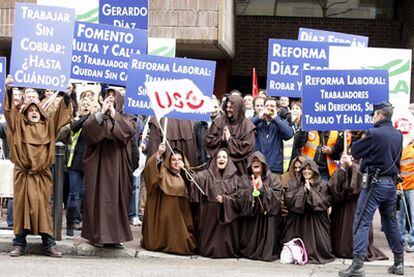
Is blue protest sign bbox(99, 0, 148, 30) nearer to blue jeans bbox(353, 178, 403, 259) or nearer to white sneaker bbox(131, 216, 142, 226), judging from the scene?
white sneaker bbox(131, 216, 142, 226)

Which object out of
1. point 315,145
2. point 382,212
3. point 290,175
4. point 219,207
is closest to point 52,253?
point 219,207

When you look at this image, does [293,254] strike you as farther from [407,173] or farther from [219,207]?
[407,173]

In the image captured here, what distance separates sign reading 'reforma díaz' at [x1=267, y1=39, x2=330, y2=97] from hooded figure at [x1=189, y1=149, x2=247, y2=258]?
1441 millimetres

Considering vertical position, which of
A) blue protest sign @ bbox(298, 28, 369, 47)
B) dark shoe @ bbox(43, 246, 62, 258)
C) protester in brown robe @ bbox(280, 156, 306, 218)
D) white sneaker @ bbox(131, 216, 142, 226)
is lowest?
dark shoe @ bbox(43, 246, 62, 258)

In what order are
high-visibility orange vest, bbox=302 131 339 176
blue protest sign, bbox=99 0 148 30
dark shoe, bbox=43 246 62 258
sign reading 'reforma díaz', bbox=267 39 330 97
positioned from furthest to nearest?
blue protest sign, bbox=99 0 148 30
sign reading 'reforma díaz', bbox=267 39 330 97
high-visibility orange vest, bbox=302 131 339 176
dark shoe, bbox=43 246 62 258

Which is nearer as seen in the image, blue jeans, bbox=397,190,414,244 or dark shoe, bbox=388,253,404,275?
dark shoe, bbox=388,253,404,275

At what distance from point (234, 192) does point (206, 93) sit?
4.04 feet

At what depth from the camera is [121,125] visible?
31.9 feet

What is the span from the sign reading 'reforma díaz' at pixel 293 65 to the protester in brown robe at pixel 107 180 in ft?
7.06

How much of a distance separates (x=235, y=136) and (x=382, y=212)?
2101mm

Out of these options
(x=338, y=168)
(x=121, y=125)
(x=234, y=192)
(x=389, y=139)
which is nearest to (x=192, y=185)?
(x=234, y=192)

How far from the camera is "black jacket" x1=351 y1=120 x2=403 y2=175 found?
8.88 m

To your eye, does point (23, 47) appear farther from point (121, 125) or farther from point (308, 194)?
point (308, 194)

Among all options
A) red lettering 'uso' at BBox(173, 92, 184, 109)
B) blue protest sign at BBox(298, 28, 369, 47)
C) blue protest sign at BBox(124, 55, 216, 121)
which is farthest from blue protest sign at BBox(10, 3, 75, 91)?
blue protest sign at BBox(298, 28, 369, 47)
